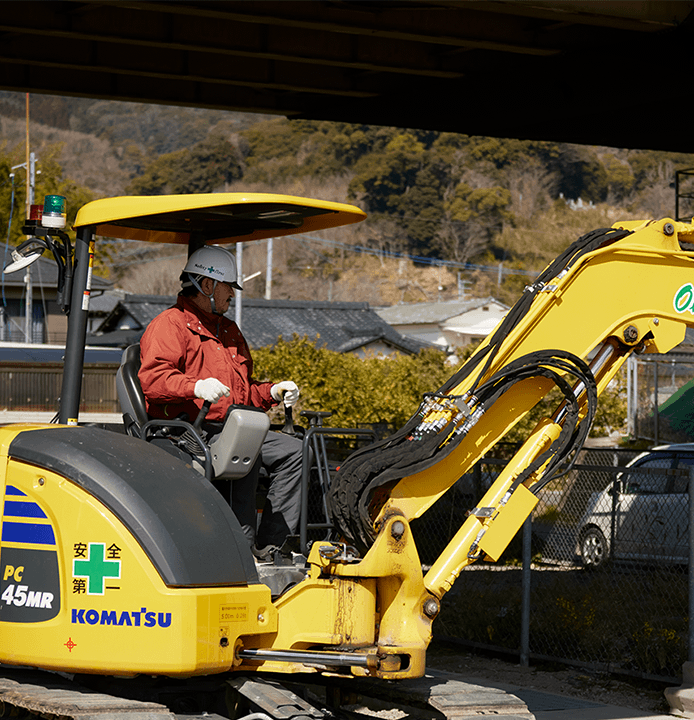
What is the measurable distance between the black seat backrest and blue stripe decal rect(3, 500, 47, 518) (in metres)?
0.73

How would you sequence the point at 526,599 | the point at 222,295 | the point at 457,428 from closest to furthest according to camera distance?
the point at 457,428 < the point at 222,295 < the point at 526,599

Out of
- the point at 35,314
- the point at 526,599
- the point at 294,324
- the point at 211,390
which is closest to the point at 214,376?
the point at 211,390

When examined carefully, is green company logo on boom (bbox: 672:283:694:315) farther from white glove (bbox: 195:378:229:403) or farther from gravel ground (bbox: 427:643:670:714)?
gravel ground (bbox: 427:643:670:714)

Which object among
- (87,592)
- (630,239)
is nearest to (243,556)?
(87,592)

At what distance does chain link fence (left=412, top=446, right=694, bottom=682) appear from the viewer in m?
9.30

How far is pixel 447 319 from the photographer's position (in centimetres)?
7538

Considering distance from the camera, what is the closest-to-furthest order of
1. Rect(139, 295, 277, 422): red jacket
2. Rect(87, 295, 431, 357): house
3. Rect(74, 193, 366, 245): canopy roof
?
Rect(74, 193, 366, 245): canopy roof → Rect(139, 295, 277, 422): red jacket → Rect(87, 295, 431, 357): house

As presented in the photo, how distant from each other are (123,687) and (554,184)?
115 m

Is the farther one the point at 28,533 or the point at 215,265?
the point at 215,265

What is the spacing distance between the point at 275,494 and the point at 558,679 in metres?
4.22

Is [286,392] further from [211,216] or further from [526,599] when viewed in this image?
[526,599]

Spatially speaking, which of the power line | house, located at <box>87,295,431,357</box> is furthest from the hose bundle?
the power line

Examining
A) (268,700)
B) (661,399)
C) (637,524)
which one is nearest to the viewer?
(268,700)

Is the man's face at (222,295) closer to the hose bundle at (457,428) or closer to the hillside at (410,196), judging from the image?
the hose bundle at (457,428)
